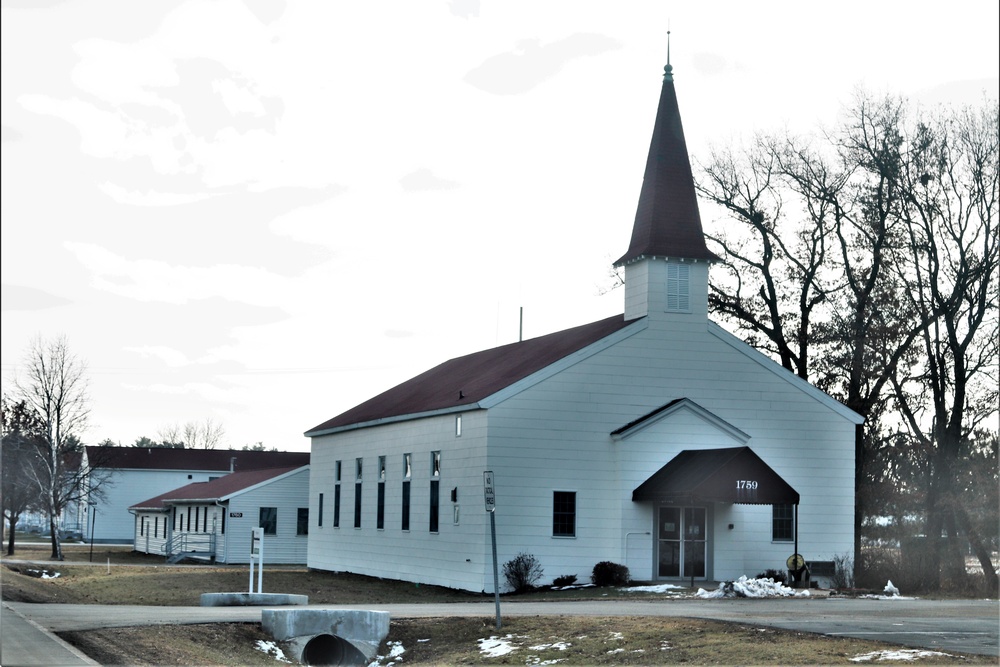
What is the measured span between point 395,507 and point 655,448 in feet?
32.4

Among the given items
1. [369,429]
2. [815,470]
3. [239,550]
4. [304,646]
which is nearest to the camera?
[304,646]

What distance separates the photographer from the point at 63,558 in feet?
212

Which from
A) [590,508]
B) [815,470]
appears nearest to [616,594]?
[590,508]

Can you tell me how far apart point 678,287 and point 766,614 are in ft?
47.4

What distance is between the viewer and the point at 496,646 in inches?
868

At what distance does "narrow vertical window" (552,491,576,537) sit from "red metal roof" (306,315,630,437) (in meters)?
3.39

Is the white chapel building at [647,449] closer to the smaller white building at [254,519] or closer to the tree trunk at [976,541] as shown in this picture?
the tree trunk at [976,541]

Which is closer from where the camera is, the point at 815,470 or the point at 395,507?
the point at 815,470

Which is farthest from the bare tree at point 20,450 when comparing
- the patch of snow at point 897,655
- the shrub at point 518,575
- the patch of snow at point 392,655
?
the patch of snow at point 897,655

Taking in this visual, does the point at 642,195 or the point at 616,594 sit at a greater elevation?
the point at 642,195

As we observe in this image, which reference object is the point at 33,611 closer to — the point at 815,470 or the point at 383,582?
the point at 383,582

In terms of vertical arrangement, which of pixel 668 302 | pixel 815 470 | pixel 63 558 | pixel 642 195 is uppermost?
pixel 642 195

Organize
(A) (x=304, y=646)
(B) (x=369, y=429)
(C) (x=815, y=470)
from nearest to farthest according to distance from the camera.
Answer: (A) (x=304, y=646) → (C) (x=815, y=470) → (B) (x=369, y=429)

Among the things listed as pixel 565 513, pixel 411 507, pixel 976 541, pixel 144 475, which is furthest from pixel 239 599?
pixel 144 475
